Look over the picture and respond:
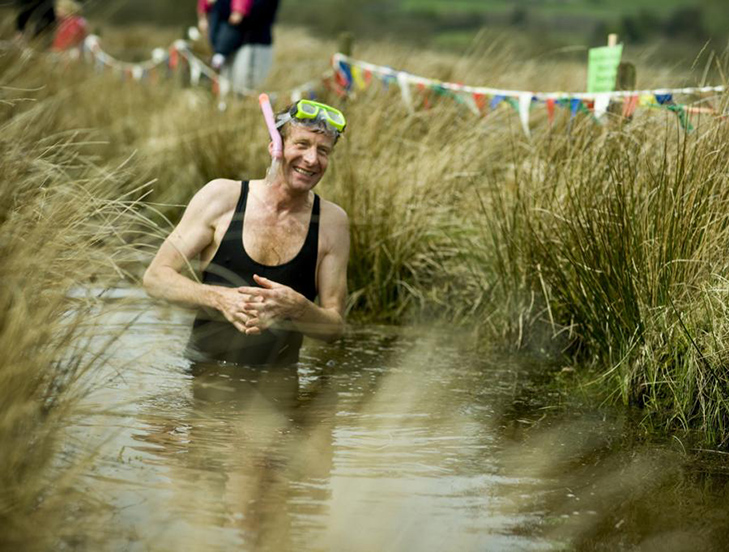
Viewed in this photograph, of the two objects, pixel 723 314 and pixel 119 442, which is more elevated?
pixel 723 314

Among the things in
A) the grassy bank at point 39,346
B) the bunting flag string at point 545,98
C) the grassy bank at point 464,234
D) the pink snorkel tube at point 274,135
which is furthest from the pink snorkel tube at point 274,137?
the bunting flag string at point 545,98

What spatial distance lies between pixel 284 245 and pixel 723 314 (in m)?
2.08

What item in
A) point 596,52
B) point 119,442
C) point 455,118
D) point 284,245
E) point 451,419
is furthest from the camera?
point 455,118

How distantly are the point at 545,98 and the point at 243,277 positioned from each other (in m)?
2.85

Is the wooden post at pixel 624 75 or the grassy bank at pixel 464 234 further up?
the wooden post at pixel 624 75

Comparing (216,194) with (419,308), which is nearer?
(216,194)

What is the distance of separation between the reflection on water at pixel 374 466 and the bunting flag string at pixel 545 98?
5.32 ft

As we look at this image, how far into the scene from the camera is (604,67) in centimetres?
741

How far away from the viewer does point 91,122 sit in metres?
11.1

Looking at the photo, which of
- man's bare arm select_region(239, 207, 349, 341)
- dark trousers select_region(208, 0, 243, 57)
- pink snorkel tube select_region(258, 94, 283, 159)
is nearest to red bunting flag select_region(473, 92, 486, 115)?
man's bare arm select_region(239, 207, 349, 341)

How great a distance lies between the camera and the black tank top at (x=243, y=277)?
5.73m

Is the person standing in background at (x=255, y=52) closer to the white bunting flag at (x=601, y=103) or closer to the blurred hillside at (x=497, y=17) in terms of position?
the white bunting flag at (x=601, y=103)

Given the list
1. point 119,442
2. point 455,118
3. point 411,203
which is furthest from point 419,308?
point 119,442

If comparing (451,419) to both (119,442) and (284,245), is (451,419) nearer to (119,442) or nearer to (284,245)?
(284,245)
